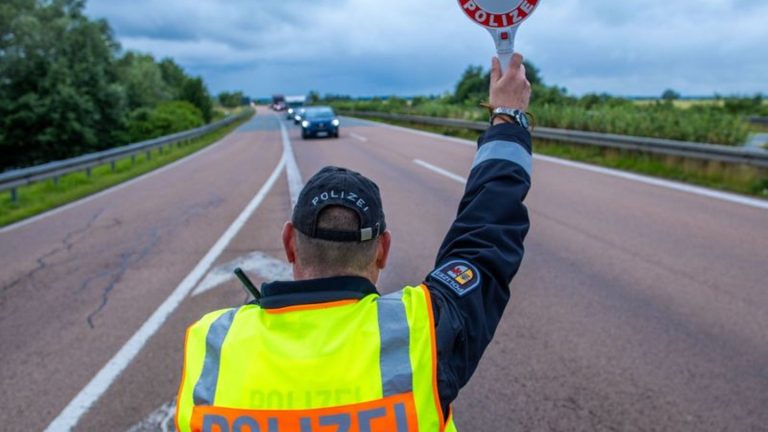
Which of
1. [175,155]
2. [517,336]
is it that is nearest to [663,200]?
[517,336]

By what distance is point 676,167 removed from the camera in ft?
43.4

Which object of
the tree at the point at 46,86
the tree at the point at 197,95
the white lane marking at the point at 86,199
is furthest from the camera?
the tree at the point at 197,95

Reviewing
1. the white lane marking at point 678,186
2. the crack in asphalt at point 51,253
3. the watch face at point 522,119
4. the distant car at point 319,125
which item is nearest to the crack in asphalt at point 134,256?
the crack in asphalt at point 51,253

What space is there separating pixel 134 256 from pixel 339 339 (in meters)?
7.35

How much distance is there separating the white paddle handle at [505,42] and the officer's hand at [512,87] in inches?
0.8

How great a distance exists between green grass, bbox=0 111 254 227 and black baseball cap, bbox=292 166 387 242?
11646 millimetres

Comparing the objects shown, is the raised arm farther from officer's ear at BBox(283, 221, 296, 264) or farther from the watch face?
officer's ear at BBox(283, 221, 296, 264)

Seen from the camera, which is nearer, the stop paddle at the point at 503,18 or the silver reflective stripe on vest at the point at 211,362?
the silver reflective stripe on vest at the point at 211,362

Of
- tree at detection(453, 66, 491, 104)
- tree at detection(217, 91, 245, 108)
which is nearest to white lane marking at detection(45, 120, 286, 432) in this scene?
tree at detection(453, 66, 491, 104)

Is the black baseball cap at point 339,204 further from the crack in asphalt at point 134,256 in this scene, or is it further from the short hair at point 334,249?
the crack in asphalt at point 134,256

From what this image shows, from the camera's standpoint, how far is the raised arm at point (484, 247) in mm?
1753

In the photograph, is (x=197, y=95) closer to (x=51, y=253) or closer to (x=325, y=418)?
(x=51, y=253)

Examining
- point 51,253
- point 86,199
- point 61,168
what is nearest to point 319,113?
point 61,168

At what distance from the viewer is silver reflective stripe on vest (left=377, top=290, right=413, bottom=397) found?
1.58m
